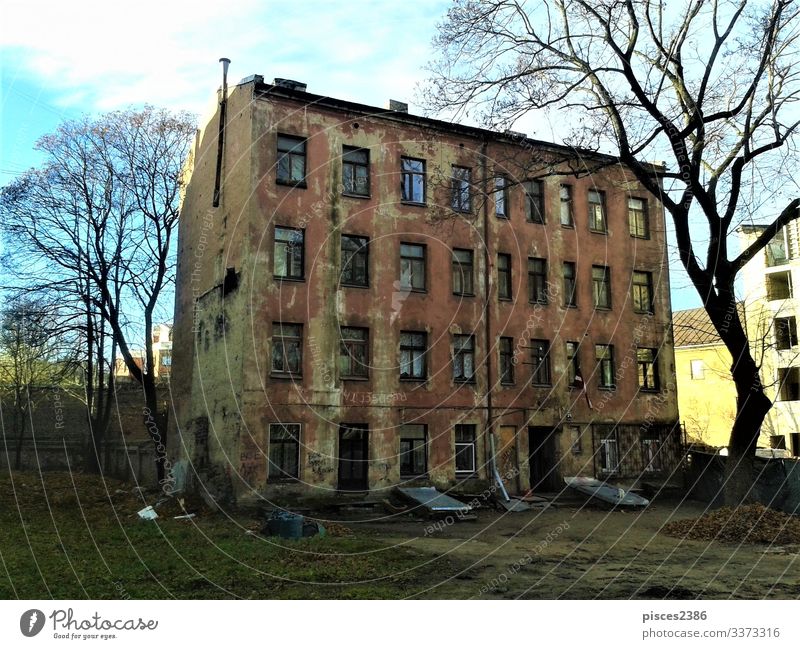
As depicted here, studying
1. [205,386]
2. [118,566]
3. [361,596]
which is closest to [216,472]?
[205,386]

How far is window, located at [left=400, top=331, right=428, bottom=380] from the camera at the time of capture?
17.8m

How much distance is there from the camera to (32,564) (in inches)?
317

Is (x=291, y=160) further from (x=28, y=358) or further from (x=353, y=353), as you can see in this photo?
(x=28, y=358)

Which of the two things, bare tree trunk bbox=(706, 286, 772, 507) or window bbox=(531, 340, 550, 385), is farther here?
window bbox=(531, 340, 550, 385)

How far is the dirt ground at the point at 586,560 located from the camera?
7.93m

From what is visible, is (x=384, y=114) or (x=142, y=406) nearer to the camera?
(x=384, y=114)

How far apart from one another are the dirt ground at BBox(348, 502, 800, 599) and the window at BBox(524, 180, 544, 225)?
8599 mm

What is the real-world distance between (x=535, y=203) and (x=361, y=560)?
1277 cm

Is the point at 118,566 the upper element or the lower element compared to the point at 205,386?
lower

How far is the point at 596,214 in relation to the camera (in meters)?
19.3

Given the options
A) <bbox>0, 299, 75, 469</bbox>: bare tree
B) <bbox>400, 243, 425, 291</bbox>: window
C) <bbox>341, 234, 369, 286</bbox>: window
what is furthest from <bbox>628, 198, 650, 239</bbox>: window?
<bbox>0, 299, 75, 469</bbox>: bare tree

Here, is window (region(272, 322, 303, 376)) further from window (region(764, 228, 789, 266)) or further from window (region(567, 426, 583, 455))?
window (region(764, 228, 789, 266))

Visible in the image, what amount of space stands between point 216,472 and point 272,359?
3025 mm

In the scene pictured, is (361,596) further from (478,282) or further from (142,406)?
(142,406)
